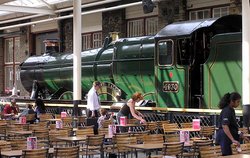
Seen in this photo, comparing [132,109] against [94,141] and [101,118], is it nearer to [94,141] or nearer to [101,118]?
[101,118]

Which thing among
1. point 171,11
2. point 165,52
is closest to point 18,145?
point 165,52

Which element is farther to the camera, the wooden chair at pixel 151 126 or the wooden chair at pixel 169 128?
the wooden chair at pixel 151 126

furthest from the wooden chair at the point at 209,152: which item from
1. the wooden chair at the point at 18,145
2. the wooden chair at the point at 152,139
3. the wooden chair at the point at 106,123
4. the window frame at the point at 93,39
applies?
the window frame at the point at 93,39

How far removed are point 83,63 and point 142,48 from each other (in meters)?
3.40

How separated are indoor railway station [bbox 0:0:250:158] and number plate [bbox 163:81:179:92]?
28mm

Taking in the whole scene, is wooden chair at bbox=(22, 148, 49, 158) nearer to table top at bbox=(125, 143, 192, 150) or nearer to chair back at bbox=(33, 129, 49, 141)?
table top at bbox=(125, 143, 192, 150)

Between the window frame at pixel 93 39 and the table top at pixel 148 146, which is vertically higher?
the window frame at pixel 93 39

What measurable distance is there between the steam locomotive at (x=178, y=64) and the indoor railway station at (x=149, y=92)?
3 cm

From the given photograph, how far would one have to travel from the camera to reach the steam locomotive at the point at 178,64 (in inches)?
499

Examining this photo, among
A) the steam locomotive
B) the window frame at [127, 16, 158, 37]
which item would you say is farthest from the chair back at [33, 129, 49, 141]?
the window frame at [127, 16, 158, 37]

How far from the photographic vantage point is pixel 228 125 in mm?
7953

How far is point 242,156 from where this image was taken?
7168 mm

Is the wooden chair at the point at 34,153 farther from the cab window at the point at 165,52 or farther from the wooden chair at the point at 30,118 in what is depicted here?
the wooden chair at the point at 30,118

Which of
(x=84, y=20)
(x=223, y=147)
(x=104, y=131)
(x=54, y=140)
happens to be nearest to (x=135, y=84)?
(x=104, y=131)
